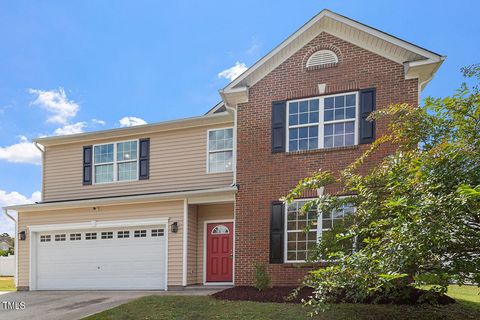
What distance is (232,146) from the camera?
1365cm

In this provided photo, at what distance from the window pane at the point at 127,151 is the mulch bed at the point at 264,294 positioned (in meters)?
7.02

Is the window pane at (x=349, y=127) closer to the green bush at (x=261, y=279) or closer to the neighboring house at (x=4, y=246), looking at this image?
the green bush at (x=261, y=279)

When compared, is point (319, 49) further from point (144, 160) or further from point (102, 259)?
point (102, 259)

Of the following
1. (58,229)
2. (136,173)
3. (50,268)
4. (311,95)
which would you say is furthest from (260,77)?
(50,268)

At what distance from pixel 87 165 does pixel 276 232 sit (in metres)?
8.67

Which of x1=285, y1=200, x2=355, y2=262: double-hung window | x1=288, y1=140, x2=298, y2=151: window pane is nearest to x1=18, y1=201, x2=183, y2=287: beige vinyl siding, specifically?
x1=285, y1=200, x2=355, y2=262: double-hung window

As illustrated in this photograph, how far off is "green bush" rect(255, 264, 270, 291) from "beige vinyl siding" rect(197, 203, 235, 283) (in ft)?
9.64

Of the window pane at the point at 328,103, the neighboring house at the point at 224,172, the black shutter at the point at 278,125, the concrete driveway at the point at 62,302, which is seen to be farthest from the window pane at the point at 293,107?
the concrete driveway at the point at 62,302

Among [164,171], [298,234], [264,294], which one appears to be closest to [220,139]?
[164,171]

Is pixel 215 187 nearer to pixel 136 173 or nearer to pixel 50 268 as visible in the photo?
pixel 136 173

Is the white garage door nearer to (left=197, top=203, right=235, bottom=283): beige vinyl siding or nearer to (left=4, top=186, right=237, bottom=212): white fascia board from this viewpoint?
(left=4, top=186, right=237, bottom=212): white fascia board

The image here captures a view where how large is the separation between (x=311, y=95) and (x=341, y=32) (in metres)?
2.02

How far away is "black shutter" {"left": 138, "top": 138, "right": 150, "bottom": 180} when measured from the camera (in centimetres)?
1466

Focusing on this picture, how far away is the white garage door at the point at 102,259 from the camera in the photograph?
13406 mm
